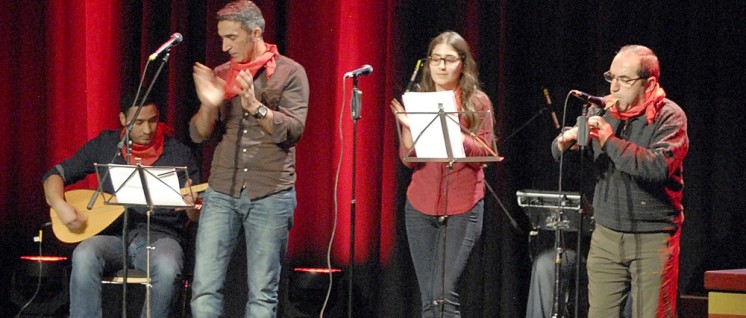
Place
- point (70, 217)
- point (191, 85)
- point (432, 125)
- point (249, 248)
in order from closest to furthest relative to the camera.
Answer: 1. point (432, 125)
2. point (249, 248)
3. point (70, 217)
4. point (191, 85)

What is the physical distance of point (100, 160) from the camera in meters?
5.54

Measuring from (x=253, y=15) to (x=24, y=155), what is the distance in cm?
282

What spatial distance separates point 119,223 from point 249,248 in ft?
4.39

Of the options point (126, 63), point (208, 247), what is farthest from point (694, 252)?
point (126, 63)

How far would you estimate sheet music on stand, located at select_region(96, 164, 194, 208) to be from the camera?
14.8 feet

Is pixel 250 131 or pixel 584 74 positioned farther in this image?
pixel 584 74

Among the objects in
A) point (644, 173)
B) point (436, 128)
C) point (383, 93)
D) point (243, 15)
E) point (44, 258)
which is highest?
point (243, 15)

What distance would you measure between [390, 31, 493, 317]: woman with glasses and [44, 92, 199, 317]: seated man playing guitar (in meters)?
1.42

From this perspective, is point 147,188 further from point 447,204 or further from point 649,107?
point 649,107

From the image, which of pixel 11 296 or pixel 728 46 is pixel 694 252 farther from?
pixel 11 296

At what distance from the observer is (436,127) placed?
4191 millimetres

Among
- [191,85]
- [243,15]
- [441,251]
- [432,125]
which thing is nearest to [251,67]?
[243,15]

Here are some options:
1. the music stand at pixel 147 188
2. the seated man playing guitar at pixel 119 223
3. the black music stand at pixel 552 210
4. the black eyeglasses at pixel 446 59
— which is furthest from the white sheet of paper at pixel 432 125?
the seated man playing guitar at pixel 119 223

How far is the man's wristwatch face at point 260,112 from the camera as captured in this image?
4211mm
